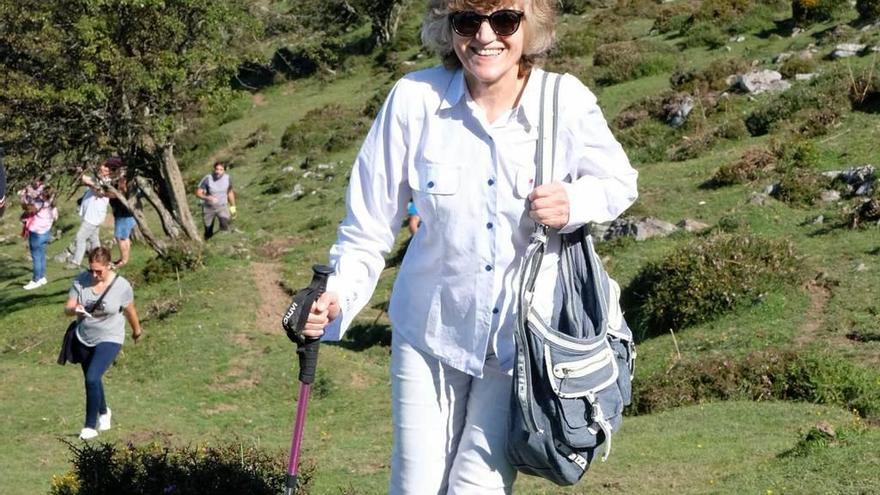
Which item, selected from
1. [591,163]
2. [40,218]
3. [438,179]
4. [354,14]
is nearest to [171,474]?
[438,179]

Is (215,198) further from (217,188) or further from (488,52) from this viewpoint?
(488,52)

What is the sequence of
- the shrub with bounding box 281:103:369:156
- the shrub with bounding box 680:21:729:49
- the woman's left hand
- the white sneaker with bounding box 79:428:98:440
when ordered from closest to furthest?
the woman's left hand, the white sneaker with bounding box 79:428:98:440, the shrub with bounding box 680:21:729:49, the shrub with bounding box 281:103:369:156

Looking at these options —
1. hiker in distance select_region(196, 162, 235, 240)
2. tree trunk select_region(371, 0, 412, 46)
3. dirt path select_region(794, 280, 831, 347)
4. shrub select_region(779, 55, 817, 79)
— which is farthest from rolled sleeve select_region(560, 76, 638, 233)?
tree trunk select_region(371, 0, 412, 46)

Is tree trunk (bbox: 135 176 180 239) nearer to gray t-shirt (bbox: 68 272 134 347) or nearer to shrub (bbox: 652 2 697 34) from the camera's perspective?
gray t-shirt (bbox: 68 272 134 347)

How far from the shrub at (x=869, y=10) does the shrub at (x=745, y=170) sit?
9.51 metres

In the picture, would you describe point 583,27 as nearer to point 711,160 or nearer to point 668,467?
point 711,160

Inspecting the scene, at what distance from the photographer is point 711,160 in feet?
64.2

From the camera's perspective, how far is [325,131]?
111 ft

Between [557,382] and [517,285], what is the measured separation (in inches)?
12.5

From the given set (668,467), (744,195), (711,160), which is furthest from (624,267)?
(668,467)

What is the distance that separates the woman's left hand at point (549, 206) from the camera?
3.67m

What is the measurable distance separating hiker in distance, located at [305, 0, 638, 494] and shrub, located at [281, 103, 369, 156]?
27.6m

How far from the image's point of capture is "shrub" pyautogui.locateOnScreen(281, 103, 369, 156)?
31769mm

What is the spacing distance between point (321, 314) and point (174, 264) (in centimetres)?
1707
